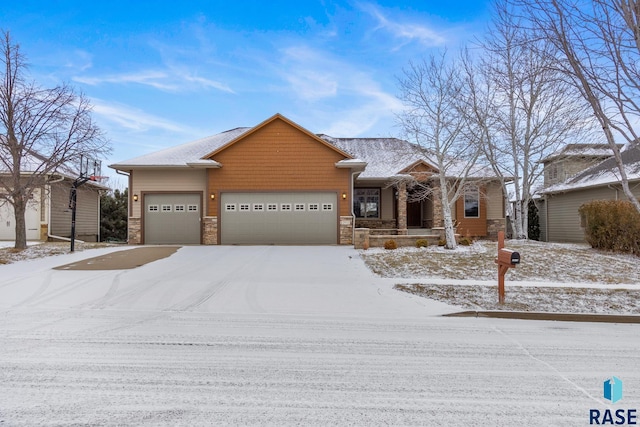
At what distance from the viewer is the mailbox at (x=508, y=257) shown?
661cm

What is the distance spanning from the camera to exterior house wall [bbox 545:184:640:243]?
19.7 meters

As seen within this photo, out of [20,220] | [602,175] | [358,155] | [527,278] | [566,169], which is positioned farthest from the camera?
[358,155]

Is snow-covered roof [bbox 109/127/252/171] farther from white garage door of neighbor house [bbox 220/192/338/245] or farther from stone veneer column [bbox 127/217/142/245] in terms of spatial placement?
stone veneer column [bbox 127/217/142/245]

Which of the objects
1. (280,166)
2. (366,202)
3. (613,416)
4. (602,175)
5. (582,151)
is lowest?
(613,416)

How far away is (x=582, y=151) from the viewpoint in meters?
19.1

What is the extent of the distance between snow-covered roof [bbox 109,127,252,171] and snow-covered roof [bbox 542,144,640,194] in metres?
17.1

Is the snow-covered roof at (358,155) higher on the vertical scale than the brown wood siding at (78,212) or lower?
higher

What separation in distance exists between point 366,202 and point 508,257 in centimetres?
1526

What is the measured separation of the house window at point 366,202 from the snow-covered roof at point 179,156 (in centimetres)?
717

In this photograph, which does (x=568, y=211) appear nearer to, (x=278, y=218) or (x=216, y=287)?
(x=278, y=218)

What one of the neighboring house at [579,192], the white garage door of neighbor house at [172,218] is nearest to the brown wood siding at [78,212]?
the white garage door of neighbor house at [172,218]

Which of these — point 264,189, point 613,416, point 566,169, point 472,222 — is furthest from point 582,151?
point 613,416

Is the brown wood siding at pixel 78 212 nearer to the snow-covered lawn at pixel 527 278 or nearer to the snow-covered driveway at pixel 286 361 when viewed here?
the snow-covered driveway at pixel 286 361

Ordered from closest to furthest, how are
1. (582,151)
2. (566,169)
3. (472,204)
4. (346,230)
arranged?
(346,230)
(582,151)
(472,204)
(566,169)
